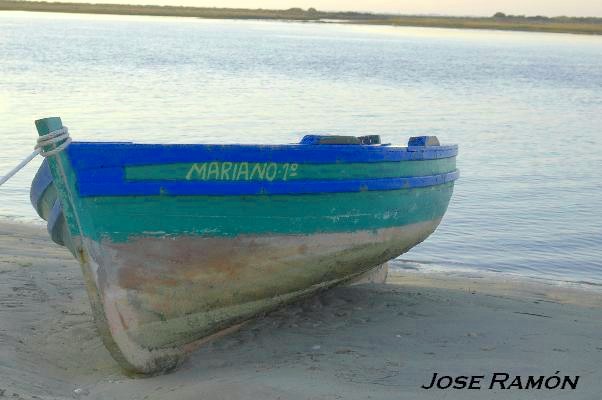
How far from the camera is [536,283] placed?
8359mm

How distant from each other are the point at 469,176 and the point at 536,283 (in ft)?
18.7

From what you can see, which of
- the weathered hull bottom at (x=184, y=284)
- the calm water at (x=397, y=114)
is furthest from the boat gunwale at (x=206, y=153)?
the calm water at (x=397, y=114)

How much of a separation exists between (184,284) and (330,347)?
3.31 ft

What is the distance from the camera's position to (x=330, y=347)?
556cm

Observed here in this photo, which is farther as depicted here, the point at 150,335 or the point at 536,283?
the point at 536,283

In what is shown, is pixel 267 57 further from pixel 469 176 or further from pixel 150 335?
pixel 150 335

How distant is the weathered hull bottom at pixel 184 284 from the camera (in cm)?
500

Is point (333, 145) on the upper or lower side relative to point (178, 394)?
upper

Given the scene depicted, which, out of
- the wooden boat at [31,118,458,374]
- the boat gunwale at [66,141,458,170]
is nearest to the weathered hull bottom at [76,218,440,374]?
the wooden boat at [31,118,458,374]

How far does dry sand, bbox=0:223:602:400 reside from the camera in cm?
487

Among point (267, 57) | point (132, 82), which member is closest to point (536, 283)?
point (132, 82)

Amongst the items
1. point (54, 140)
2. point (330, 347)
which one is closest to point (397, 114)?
point (330, 347)

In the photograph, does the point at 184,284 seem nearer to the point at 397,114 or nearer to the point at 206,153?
the point at 206,153

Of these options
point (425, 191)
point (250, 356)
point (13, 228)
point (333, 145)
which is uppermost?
point (333, 145)
